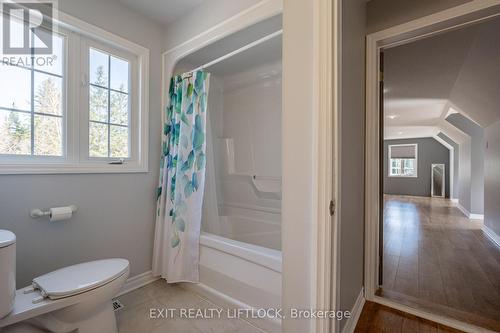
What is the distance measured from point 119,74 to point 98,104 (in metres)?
0.34

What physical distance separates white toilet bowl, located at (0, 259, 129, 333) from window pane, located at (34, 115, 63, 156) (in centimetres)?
85

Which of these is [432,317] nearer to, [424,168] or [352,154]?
[352,154]

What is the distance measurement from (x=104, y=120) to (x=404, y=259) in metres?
3.30

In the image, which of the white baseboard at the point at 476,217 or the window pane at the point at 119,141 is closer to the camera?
the window pane at the point at 119,141

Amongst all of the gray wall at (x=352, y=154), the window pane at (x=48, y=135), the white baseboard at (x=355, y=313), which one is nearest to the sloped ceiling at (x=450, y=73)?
the gray wall at (x=352, y=154)

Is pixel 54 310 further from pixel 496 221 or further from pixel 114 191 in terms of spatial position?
pixel 496 221

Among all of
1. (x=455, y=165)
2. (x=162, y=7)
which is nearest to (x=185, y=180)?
(x=162, y=7)

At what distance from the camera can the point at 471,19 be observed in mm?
1400

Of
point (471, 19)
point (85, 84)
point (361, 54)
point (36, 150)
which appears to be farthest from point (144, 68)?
point (471, 19)

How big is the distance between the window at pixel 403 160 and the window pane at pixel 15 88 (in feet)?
33.7

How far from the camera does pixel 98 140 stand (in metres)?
1.83

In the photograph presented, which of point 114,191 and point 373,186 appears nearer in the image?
point 373,186

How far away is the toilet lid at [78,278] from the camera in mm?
1125

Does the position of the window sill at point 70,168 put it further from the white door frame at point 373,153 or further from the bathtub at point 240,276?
the white door frame at point 373,153
